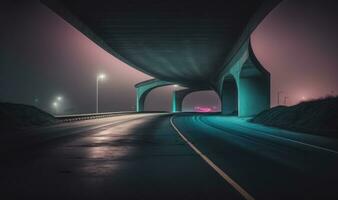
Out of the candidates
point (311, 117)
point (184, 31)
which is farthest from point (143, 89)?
point (311, 117)

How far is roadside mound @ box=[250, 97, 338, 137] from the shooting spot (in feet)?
76.9

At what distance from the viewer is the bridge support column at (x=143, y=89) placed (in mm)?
107231

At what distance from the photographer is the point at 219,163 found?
34.4 feet

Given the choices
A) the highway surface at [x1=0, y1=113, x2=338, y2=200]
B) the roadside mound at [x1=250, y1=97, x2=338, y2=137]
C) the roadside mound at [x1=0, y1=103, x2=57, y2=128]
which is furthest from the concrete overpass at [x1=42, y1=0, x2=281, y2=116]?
the highway surface at [x1=0, y1=113, x2=338, y2=200]

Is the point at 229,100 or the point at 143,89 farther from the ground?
the point at 143,89

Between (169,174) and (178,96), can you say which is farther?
(178,96)

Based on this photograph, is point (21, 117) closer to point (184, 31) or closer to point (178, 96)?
point (184, 31)

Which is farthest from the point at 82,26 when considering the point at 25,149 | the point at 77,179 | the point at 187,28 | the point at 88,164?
the point at 77,179

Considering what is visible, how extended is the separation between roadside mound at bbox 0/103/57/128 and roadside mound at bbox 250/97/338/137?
57.1ft

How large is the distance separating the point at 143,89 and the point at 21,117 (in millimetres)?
80606

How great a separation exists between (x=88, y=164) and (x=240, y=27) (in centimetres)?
2531

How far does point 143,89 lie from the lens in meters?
111

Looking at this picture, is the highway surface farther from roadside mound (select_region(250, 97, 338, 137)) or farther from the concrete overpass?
the concrete overpass

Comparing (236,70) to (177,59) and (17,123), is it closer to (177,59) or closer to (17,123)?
(177,59)
